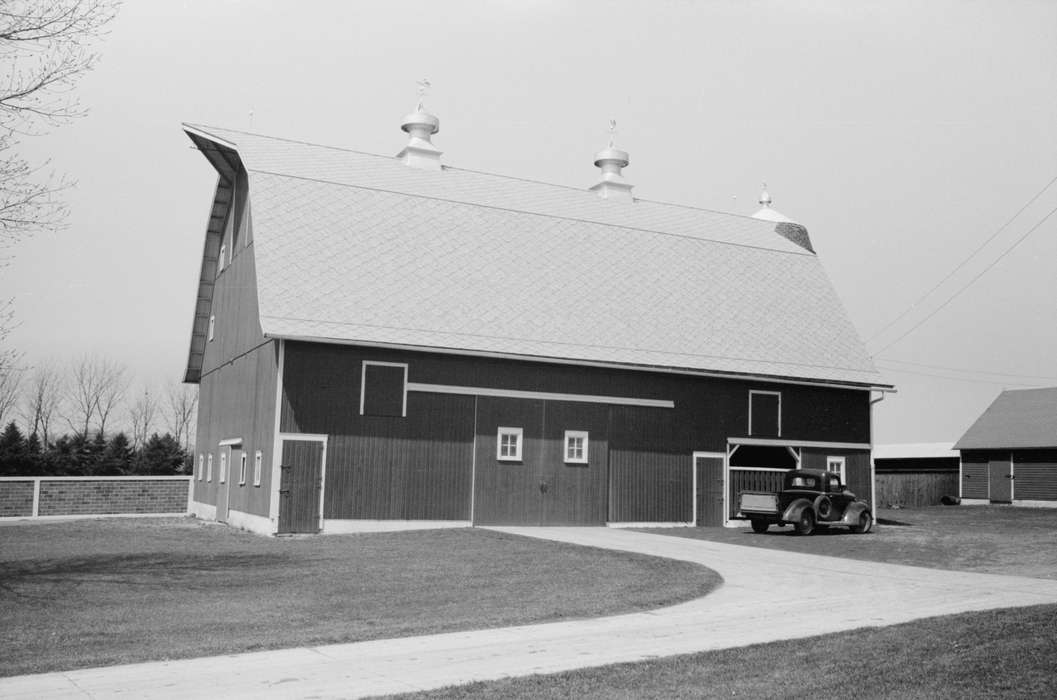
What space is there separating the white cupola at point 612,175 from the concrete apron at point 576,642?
22719 millimetres

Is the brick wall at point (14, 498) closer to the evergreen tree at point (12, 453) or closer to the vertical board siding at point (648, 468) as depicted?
the evergreen tree at point (12, 453)

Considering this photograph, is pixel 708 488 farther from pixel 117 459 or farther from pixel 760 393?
pixel 117 459

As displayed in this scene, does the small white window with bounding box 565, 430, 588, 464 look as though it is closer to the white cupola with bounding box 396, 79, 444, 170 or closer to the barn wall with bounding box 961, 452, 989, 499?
the white cupola with bounding box 396, 79, 444, 170

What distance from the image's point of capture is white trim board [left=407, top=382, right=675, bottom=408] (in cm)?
2619

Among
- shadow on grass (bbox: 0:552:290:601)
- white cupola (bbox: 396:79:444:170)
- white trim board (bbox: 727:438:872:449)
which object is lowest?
shadow on grass (bbox: 0:552:290:601)

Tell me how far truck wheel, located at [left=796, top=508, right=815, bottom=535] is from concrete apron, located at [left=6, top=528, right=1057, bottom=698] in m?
8.72

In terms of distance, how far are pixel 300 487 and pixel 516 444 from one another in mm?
5579

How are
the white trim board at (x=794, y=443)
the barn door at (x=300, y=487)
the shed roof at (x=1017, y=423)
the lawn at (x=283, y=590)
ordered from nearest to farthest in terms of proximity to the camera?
the lawn at (x=283, y=590), the barn door at (x=300, y=487), the white trim board at (x=794, y=443), the shed roof at (x=1017, y=423)

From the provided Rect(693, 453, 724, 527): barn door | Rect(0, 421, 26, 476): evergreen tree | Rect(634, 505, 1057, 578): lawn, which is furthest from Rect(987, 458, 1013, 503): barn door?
Rect(0, 421, 26, 476): evergreen tree

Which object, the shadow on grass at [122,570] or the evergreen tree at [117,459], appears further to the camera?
the evergreen tree at [117,459]

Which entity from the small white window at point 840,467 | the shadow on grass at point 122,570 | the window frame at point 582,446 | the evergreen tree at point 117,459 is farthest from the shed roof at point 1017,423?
the shadow on grass at point 122,570

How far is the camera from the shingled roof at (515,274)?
26.3m

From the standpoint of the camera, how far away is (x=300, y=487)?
2450 cm

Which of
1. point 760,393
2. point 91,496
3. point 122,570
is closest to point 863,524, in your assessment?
point 760,393
